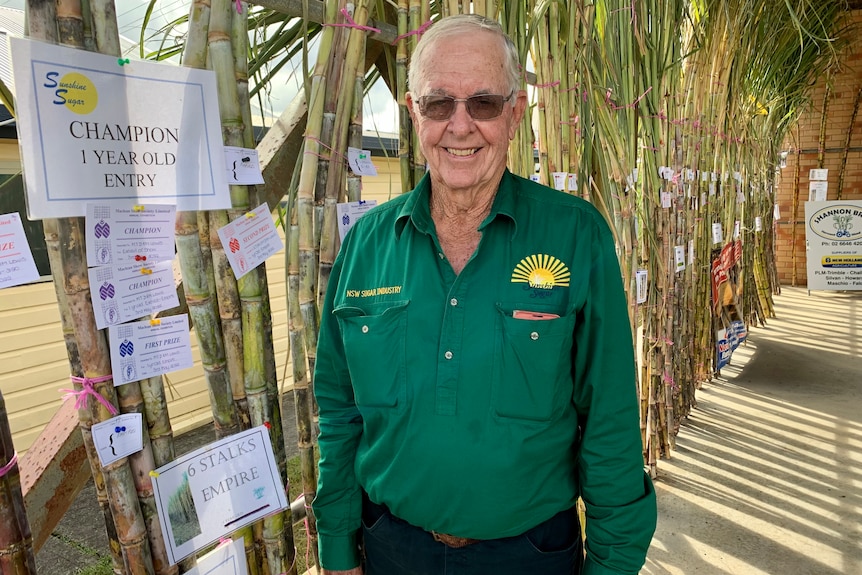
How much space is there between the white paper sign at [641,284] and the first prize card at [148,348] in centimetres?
230

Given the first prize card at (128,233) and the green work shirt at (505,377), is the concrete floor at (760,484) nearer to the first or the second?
the green work shirt at (505,377)

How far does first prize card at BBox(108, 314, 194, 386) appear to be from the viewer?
3.36 ft

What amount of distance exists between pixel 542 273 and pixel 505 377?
22cm

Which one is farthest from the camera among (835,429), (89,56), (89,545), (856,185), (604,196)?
(856,185)

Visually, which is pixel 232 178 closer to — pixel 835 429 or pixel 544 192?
pixel 544 192

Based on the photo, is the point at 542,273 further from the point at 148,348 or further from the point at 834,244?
the point at 834,244

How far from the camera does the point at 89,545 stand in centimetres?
316

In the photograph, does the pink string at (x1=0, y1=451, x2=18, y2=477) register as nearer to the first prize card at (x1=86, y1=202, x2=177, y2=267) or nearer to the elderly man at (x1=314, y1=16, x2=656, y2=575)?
the first prize card at (x1=86, y1=202, x2=177, y2=267)

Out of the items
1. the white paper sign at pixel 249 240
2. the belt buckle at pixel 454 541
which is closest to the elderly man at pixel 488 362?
the belt buckle at pixel 454 541

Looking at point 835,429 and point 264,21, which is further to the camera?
point 835,429

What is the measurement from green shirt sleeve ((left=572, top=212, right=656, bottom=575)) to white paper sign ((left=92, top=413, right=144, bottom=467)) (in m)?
0.86

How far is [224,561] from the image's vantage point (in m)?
1.26

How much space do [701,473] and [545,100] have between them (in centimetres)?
238

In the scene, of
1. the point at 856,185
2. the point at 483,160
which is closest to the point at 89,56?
the point at 483,160
